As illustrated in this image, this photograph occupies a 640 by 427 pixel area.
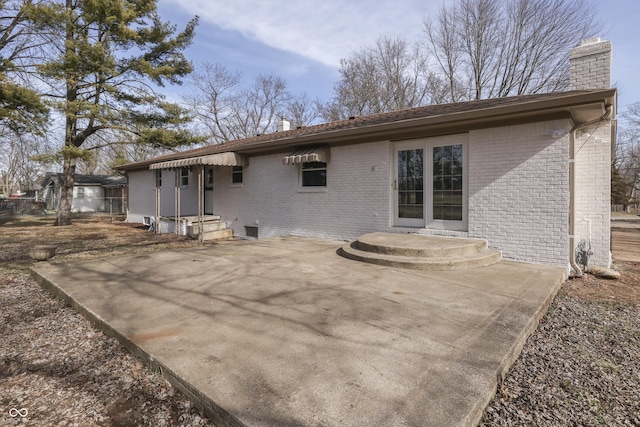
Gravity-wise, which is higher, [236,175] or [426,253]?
[236,175]

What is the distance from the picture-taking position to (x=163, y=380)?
2.35 metres

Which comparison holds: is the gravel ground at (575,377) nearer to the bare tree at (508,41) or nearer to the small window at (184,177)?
the small window at (184,177)

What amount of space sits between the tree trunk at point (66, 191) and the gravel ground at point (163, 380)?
47.0 ft

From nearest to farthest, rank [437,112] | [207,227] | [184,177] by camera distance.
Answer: [437,112], [207,227], [184,177]

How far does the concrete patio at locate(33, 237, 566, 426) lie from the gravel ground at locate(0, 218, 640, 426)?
16cm

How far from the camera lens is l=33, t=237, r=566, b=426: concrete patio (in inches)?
75.1

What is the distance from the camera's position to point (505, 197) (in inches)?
233

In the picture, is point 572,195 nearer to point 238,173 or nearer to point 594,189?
point 594,189

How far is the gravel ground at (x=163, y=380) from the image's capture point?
2070 mm

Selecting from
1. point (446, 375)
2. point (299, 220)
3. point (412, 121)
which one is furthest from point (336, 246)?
point (446, 375)

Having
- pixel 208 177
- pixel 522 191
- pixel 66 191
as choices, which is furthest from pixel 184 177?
pixel 522 191

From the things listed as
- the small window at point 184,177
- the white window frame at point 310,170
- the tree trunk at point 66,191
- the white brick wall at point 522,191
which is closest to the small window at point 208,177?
the small window at point 184,177

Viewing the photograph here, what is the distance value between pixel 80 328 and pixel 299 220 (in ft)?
20.5

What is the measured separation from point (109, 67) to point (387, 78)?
1717 centimetres
